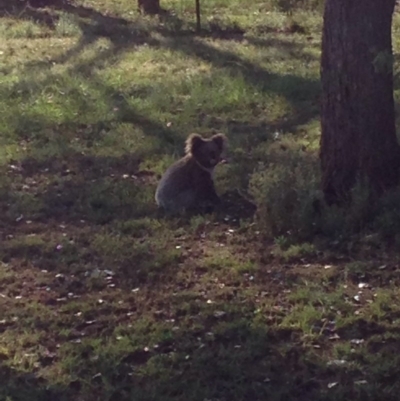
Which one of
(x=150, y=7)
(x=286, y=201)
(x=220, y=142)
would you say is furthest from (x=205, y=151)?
(x=150, y=7)

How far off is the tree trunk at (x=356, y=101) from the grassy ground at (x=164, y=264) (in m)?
0.68

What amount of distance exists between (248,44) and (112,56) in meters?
2.27

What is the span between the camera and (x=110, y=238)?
27.7 ft

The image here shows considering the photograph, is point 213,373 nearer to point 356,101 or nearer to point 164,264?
A: point 164,264

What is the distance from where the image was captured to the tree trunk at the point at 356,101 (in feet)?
26.8

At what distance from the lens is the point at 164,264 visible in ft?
25.7

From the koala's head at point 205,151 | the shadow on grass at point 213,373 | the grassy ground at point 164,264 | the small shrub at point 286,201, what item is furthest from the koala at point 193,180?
the shadow on grass at point 213,373

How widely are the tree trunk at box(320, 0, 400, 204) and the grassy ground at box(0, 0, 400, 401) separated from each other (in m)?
0.68

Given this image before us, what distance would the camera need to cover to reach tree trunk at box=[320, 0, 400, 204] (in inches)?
322

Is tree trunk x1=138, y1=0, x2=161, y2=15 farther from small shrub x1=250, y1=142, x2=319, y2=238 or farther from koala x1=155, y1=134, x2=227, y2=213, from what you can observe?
small shrub x1=250, y1=142, x2=319, y2=238

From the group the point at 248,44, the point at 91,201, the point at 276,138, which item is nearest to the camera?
the point at 91,201

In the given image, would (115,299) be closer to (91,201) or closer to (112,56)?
(91,201)

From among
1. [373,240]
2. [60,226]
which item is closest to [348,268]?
[373,240]

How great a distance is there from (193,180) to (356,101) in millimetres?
1665
